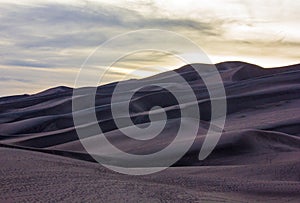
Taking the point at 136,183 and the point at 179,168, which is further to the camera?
the point at 179,168

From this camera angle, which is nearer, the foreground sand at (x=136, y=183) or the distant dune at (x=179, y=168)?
the foreground sand at (x=136, y=183)

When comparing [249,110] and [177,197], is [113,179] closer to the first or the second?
A: [177,197]

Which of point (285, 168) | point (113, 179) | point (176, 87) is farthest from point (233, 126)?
point (176, 87)

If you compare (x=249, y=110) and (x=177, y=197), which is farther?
(x=249, y=110)

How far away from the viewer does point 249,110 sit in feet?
79.7

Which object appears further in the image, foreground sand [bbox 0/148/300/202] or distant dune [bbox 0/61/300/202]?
distant dune [bbox 0/61/300/202]

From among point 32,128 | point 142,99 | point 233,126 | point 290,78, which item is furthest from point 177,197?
point 290,78

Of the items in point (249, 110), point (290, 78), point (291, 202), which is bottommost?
point (291, 202)

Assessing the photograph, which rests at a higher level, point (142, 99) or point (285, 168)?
point (142, 99)

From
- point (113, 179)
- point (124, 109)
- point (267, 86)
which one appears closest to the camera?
point (113, 179)

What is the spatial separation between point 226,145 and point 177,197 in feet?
20.0

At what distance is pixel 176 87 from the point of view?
35.1 metres

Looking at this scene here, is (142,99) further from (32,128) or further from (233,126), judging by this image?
(233,126)

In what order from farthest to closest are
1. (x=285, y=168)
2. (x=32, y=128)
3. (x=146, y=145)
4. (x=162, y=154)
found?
(x=32, y=128), (x=146, y=145), (x=162, y=154), (x=285, y=168)
